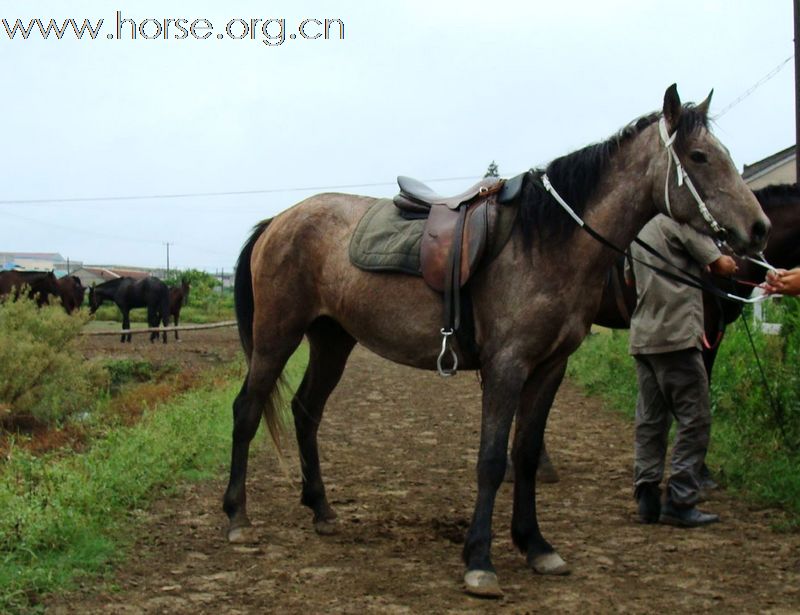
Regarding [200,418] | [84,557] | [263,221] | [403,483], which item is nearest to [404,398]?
[200,418]

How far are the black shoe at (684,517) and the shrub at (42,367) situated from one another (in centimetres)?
895

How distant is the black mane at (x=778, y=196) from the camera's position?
5852 mm

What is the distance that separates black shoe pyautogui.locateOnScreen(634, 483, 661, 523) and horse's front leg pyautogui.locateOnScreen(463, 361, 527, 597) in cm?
147

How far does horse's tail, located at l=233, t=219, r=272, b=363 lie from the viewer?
5570mm

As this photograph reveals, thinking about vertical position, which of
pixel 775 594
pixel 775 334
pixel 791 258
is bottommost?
pixel 775 594

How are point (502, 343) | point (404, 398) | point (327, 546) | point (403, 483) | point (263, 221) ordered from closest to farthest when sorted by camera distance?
point (502, 343) → point (327, 546) → point (263, 221) → point (403, 483) → point (404, 398)

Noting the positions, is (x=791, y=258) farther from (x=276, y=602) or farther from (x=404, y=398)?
(x=404, y=398)

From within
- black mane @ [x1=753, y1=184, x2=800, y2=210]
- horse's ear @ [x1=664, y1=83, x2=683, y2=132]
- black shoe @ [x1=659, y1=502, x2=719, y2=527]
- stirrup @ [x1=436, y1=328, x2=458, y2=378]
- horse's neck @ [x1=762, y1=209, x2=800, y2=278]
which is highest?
horse's ear @ [x1=664, y1=83, x2=683, y2=132]

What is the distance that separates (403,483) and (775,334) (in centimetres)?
371

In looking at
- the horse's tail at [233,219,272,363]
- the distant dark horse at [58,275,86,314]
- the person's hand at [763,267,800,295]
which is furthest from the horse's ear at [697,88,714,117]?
the distant dark horse at [58,275,86,314]

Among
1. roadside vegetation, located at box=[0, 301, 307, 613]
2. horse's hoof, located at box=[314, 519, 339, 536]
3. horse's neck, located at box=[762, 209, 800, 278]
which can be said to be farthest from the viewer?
horse's neck, located at box=[762, 209, 800, 278]

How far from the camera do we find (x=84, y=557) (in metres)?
4.21

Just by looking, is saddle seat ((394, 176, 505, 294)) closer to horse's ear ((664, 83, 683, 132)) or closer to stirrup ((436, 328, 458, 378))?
stirrup ((436, 328, 458, 378))

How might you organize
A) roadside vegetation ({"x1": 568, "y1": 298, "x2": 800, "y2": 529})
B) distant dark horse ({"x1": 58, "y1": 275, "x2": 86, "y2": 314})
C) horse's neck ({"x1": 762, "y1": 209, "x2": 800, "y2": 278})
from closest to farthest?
roadside vegetation ({"x1": 568, "y1": 298, "x2": 800, "y2": 529}) < horse's neck ({"x1": 762, "y1": 209, "x2": 800, "y2": 278}) < distant dark horse ({"x1": 58, "y1": 275, "x2": 86, "y2": 314})
